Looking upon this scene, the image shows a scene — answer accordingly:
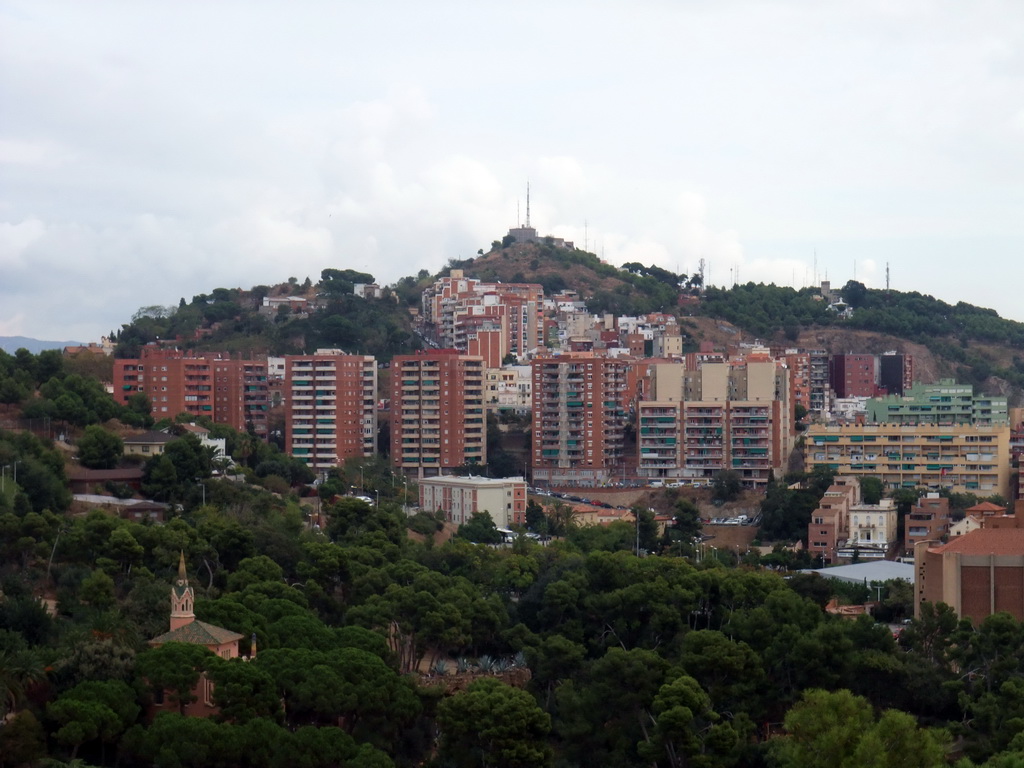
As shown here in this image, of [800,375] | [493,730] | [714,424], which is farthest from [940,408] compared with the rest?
[493,730]

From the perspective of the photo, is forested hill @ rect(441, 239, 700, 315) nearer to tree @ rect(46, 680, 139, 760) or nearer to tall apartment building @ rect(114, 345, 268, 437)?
tall apartment building @ rect(114, 345, 268, 437)

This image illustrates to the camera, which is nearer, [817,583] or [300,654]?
[300,654]

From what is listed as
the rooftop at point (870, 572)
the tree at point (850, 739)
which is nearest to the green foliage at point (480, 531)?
the rooftop at point (870, 572)

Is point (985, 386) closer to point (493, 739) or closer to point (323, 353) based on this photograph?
point (323, 353)

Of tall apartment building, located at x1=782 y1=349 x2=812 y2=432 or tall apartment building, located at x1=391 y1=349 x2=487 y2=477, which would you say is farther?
tall apartment building, located at x1=782 y1=349 x2=812 y2=432

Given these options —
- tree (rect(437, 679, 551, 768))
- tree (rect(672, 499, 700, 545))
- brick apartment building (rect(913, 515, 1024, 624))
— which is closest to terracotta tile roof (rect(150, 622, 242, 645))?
tree (rect(437, 679, 551, 768))

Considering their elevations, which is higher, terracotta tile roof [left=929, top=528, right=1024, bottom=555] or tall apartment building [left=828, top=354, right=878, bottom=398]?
tall apartment building [left=828, top=354, right=878, bottom=398]

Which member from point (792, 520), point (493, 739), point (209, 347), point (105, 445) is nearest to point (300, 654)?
point (493, 739)

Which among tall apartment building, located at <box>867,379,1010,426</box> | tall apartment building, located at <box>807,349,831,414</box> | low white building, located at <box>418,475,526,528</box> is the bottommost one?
low white building, located at <box>418,475,526,528</box>
